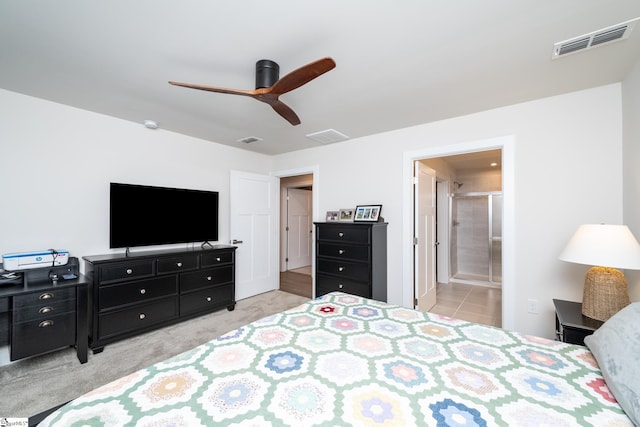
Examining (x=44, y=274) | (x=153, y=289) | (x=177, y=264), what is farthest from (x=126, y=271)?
(x=44, y=274)

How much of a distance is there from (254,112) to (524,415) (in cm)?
289

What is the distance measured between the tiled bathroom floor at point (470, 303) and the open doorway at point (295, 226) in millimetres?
2736

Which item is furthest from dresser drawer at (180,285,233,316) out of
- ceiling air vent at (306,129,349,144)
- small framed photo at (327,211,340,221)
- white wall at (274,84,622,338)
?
white wall at (274,84,622,338)

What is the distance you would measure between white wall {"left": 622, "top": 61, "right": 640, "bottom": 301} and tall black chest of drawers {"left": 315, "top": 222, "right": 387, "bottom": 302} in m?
2.03

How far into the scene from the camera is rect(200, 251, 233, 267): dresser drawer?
3.31m

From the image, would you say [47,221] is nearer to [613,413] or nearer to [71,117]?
[71,117]

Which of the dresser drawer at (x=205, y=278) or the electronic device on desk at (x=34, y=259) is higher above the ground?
the electronic device on desk at (x=34, y=259)

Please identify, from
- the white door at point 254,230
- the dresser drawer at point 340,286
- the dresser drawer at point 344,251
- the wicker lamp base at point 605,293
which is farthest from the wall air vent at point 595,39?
the white door at point 254,230

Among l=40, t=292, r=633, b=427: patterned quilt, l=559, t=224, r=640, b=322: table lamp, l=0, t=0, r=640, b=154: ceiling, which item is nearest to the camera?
l=40, t=292, r=633, b=427: patterned quilt

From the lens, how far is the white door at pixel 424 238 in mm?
3281

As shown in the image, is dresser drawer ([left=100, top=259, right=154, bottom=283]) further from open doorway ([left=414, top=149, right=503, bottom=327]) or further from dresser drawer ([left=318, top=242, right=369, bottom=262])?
open doorway ([left=414, top=149, right=503, bottom=327])

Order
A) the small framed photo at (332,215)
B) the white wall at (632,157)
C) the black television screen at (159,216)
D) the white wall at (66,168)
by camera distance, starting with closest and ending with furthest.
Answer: the white wall at (632,157) < the white wall at (66,168) < the black television screen at (159,216) < the small framed photo at (332,215)

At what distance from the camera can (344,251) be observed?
325cm

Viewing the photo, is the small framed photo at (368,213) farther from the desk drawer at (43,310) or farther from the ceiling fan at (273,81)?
the desk drawer at (43,310)
